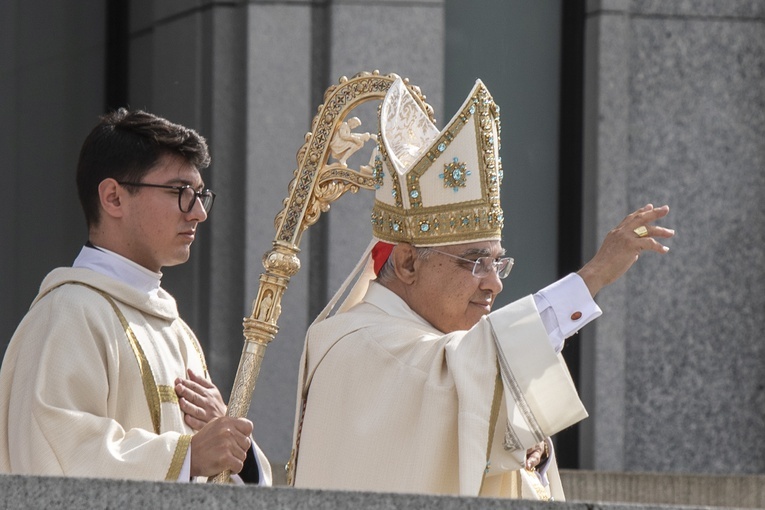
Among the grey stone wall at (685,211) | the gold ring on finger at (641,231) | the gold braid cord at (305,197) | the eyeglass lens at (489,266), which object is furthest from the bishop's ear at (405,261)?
the grey stone wall at (685,211)

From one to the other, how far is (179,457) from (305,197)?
0.94 metres

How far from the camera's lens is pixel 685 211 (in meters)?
7.83

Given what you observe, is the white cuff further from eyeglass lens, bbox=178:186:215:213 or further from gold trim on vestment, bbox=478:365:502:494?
eyeglass lens, bbox=178:186:215:213

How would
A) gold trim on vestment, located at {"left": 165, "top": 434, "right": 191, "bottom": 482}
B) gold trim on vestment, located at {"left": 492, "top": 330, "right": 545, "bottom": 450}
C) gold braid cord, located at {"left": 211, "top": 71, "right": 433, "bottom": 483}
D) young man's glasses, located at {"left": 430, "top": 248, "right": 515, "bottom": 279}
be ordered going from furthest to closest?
1. gold braid cord, located at {"left": 211, "top": 71, "right": 433, "bottom": 483}
2. young man's glasses, located at {"left": 430, "top": 248, "right": 515, "bottom": 279}
3. gold trim on vestment, located at {"left": 165, "top": 434, "right": 191, "bottom": 482}
4. gold trim on vestment, located at {"left": 492, "top": 330, "right": 545, "bottom": 450}

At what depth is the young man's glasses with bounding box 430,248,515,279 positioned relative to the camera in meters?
4.45

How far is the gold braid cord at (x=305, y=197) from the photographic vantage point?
490 centimetres

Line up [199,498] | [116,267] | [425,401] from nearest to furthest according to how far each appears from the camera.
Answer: [199,498] → [425,401] → [116,267]

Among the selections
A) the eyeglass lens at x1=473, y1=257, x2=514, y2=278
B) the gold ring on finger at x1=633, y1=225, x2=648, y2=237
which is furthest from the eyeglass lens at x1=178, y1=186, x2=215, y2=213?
the gold ring on finger at x1=633, y1=225, x2=648, y2=237

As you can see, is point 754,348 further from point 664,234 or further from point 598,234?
point 664,234

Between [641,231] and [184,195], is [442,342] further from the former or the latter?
[184,195]

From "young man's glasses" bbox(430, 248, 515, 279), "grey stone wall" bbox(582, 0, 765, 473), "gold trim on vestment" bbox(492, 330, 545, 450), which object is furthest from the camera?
"grey stone wall" bbox(582, 0, 765, 473)

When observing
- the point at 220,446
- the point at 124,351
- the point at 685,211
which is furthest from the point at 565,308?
the point at 685,211

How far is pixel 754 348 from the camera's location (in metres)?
7.89

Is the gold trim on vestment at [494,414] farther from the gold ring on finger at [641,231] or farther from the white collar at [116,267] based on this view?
the white collar at [116,267]
